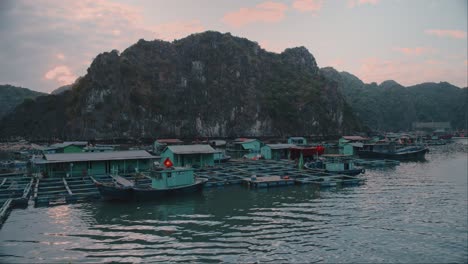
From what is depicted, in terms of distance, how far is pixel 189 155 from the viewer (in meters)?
48.5

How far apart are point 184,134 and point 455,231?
13148cm

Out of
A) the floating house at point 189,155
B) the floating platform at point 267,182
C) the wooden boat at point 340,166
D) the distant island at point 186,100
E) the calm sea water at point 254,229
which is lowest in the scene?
the calm sea water at point 254,229

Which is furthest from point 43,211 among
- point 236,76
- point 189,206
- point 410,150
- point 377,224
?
point 236,76

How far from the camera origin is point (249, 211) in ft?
86.8

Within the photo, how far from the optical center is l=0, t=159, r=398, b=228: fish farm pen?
95.7 feet

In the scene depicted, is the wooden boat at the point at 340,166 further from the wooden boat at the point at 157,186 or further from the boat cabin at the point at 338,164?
the wooden boat at the point at 157,186

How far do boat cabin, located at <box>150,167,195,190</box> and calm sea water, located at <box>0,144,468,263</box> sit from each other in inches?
61.9

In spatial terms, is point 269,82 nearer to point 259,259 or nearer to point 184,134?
point 184,134

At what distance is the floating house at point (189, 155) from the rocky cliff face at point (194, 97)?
3542 inches

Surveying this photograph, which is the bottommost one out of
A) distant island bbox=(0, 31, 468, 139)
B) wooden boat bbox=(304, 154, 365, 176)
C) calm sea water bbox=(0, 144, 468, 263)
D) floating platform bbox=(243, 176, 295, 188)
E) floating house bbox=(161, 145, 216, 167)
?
calm sea water bbox=(0, 144, 468, 263)

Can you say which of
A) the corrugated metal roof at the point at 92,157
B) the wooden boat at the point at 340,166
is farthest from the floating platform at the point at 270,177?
the corrugated metal roof at the point at 92,157

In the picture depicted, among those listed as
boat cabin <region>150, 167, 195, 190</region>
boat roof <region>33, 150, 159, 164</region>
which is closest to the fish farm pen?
boat roof <region>33, 150, 159, 164</region>

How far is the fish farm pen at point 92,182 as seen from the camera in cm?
2917

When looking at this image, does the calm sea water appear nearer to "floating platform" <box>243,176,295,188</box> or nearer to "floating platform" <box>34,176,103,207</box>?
"floating platform" <box>34,176,103,207</box>
